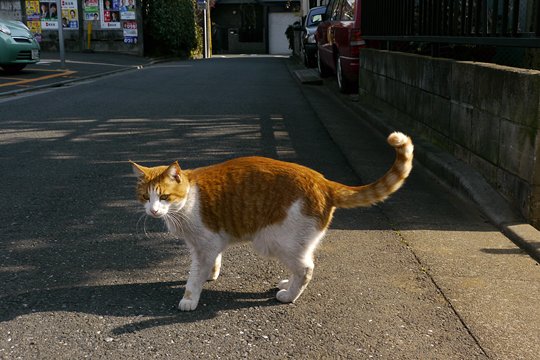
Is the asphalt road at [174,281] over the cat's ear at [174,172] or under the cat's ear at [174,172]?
under

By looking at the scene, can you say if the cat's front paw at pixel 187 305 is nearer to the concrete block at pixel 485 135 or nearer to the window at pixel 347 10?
the concrete block at pixel 485 135

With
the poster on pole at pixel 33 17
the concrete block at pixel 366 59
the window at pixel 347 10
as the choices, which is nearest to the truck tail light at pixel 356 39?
the concrete block at pixel 366 59

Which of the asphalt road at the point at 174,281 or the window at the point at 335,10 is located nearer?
the asphalt road at the point at 174,281

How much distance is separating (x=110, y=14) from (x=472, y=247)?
28.6 m

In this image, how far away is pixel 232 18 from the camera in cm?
4828

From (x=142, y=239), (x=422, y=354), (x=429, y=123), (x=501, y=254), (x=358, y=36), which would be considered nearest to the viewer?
(x=422, y=354)

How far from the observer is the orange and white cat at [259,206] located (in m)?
2.96

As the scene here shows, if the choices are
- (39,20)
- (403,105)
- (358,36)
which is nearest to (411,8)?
(403,105)

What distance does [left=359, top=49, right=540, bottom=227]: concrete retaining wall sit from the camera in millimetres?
4137

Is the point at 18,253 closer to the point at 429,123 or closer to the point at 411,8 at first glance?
the point at 429,123

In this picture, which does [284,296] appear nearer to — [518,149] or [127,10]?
[518,149]

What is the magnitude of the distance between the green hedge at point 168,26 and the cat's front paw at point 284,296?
29.3 metres

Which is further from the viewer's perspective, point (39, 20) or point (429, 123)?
point (39, 20)

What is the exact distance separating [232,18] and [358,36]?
126 ft
